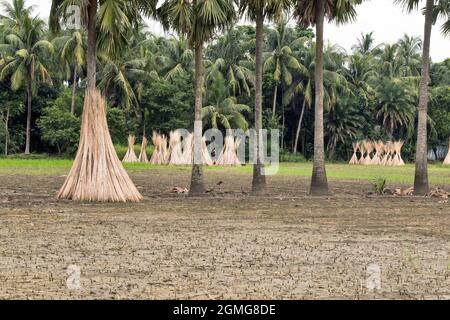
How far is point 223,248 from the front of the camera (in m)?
12.3

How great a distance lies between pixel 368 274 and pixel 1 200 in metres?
13.9

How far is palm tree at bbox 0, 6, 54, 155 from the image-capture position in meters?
49.1

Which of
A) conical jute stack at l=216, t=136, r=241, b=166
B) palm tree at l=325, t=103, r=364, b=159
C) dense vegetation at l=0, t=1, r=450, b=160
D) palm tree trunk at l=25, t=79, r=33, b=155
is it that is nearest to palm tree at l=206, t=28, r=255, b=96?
dense vegetation at l=0, t=1, r=450, b=160

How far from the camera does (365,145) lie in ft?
201

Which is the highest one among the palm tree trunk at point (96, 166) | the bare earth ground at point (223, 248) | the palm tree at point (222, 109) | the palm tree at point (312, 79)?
the palm tree at point (312, 79)

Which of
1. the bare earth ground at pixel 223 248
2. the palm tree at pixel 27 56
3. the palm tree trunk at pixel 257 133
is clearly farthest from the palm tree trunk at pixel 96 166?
the palm tree at pixel 27 56

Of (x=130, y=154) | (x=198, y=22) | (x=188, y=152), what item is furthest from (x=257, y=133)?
(x=130, y=154)

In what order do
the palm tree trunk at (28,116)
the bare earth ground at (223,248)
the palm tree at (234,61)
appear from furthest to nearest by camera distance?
the palm tree at (234,61)
the palm tree trunk at (28,116)
the bare earth ground at (223,248)

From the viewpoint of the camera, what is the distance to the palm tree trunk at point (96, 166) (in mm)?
19906

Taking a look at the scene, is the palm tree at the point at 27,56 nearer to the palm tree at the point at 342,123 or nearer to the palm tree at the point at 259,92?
the palm tree at the point at 342,123

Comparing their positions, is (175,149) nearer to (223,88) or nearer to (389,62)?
(223,88)

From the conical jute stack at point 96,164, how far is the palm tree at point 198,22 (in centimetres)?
354

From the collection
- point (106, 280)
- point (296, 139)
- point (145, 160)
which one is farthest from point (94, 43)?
point (296, 139)

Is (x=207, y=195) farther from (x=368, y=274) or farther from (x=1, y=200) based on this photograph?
(x=368, y=274)
